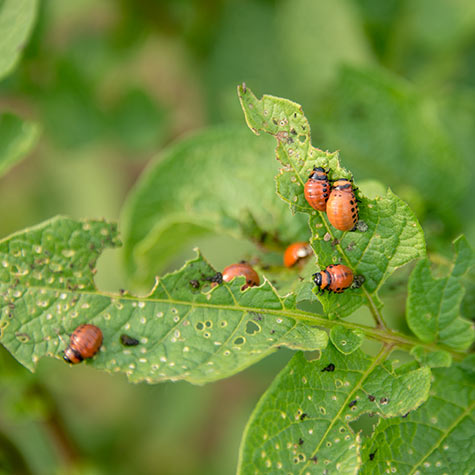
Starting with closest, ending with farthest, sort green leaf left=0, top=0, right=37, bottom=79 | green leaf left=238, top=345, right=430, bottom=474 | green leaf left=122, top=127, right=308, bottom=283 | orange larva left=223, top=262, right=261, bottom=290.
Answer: green leaf left=238, top=345, right=430, bottom=474 < orange larva left=223, top=262, right=261, bottom=290 < green leaf left=0, top=0, right=37, bottom=79 < green leaf left=122, top=127, right=308, bottom=283

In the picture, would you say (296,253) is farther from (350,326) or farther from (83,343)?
(83,343)

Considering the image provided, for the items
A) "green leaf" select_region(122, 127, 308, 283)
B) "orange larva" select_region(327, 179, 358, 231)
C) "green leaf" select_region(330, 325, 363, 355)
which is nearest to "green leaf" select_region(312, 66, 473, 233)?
"green leaf" select_region(122, 127, 308, 283)

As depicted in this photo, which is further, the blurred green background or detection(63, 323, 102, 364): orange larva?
the blurred green background

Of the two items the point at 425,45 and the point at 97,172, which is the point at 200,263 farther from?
the point at 97,172

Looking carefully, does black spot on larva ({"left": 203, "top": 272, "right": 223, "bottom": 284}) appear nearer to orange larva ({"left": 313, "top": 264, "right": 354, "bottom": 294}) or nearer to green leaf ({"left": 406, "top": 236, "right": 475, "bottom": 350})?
orange larva ({"left": 313, "top": 264, "right": 354, "bottom": 294})

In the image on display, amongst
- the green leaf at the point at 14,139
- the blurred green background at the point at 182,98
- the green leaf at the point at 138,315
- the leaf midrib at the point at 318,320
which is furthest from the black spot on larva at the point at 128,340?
the blurred green background at the point at 182,98

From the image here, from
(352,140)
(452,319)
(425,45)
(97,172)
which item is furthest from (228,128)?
(97,172)

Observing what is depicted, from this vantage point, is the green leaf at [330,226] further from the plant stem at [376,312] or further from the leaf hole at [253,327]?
the leaf hole at [253,327]
